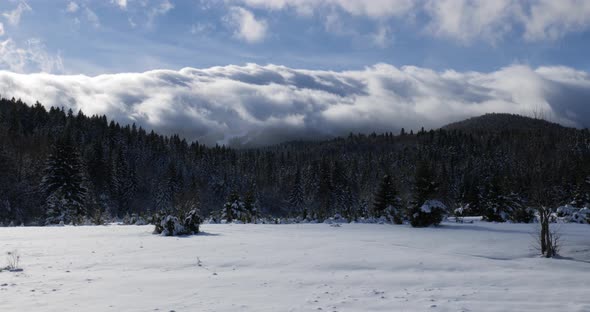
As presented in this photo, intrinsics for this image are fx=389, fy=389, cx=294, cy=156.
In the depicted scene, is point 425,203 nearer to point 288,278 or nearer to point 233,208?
point 288,278

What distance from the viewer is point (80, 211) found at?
43.4 metres

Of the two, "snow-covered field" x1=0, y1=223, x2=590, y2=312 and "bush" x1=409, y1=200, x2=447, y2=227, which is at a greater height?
"bush" x1=409, y1=200, x2=447, y2=227

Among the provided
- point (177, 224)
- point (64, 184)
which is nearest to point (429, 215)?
point (177, 224)

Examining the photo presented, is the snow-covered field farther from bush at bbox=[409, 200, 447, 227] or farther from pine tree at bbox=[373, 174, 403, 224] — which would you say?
pine tree at bbox=[373, 174, 403, 224]

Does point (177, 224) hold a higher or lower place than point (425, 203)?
lower

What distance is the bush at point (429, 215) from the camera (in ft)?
96.5

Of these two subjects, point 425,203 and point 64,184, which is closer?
point 425,203

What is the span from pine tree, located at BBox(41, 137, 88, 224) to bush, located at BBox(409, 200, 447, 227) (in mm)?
33791

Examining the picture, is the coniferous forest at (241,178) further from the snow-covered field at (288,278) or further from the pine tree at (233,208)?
the snow-covered field at (288,278)

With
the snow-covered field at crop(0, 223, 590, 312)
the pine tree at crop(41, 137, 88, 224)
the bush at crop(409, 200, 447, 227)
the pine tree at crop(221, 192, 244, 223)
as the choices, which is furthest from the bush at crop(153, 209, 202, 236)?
the pine tree at crop(41, 137, 88, 224)

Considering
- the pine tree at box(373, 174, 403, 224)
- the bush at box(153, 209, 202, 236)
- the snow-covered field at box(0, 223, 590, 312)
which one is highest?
the pine tree at box(373, 174, 403, 224)

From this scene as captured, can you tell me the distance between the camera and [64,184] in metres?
42.9

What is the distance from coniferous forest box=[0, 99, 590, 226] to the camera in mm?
29625

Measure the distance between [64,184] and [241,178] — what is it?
89966 millimetres
